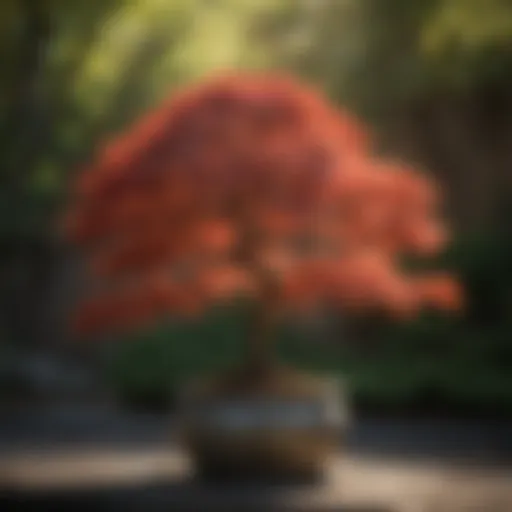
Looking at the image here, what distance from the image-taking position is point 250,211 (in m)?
2.11

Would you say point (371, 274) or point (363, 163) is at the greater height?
point (363, 163)

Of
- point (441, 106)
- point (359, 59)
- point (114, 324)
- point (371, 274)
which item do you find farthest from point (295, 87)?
point (441, 106)

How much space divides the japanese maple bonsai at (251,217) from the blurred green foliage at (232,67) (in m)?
0.76

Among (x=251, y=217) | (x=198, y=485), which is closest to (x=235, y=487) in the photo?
(x=198, y=485)

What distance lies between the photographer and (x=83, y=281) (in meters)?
3.35

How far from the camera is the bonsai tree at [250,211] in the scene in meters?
2.10

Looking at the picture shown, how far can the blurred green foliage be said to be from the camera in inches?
123

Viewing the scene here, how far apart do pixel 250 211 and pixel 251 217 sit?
0.01 m

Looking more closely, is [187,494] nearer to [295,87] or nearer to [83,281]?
[295,87]

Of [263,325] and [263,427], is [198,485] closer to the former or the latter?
[263,427]

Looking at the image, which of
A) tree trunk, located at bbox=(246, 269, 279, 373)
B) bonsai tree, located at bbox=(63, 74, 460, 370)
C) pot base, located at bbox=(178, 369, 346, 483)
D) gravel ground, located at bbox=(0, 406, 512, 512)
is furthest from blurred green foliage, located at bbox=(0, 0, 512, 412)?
pot base, located at bbox=(178, 369, 346, 483)

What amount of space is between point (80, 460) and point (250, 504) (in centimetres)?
69

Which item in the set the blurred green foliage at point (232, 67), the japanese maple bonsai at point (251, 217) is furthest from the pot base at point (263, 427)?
the blurred green foliage at point (232, 67)

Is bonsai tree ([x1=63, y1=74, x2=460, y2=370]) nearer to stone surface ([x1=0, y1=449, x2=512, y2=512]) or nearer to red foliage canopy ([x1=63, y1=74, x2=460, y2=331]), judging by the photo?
red foliage canopy ([x1=63, y1=74, x2=460, y2=331])
